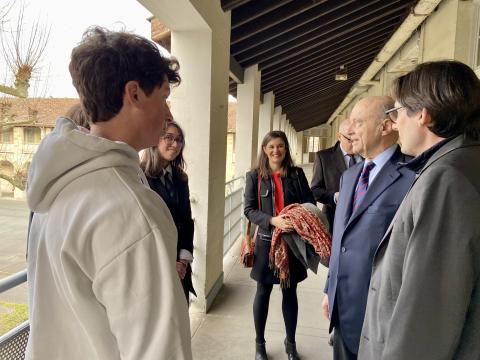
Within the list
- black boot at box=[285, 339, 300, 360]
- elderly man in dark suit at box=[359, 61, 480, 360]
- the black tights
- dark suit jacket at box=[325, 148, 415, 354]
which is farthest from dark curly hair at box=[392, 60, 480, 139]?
black boot at box=[285, 339, 300, 360]

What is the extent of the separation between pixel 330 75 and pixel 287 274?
8.74 meters

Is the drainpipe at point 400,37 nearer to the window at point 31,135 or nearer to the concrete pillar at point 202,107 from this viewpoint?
the concrete pillar at point 202,107

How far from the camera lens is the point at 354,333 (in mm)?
1761

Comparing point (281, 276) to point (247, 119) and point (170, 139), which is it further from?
point (247, 119)

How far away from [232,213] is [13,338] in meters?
4.32

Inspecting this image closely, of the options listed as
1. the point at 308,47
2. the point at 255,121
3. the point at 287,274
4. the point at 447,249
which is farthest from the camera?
the point at 255,121

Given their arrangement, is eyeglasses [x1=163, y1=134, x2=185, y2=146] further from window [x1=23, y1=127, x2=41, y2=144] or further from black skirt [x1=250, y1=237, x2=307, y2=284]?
window [x1=23, y1=127, x2=41, y2=144]

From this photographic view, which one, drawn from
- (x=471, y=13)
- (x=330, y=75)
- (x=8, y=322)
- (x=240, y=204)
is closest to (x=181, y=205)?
(x=8, y=322)

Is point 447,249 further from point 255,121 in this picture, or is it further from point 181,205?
point 255,121

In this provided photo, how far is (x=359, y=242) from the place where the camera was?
1703mm

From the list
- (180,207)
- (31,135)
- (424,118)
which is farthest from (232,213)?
(31,135)

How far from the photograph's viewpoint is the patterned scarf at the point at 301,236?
2.39 m

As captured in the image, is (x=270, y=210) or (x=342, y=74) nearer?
(x=270, y=210)

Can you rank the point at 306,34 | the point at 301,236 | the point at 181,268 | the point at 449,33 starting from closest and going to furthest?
1. the point at 181,268
2. the point at 301,236
3. the point at 449,33
4. the point at 306,34
